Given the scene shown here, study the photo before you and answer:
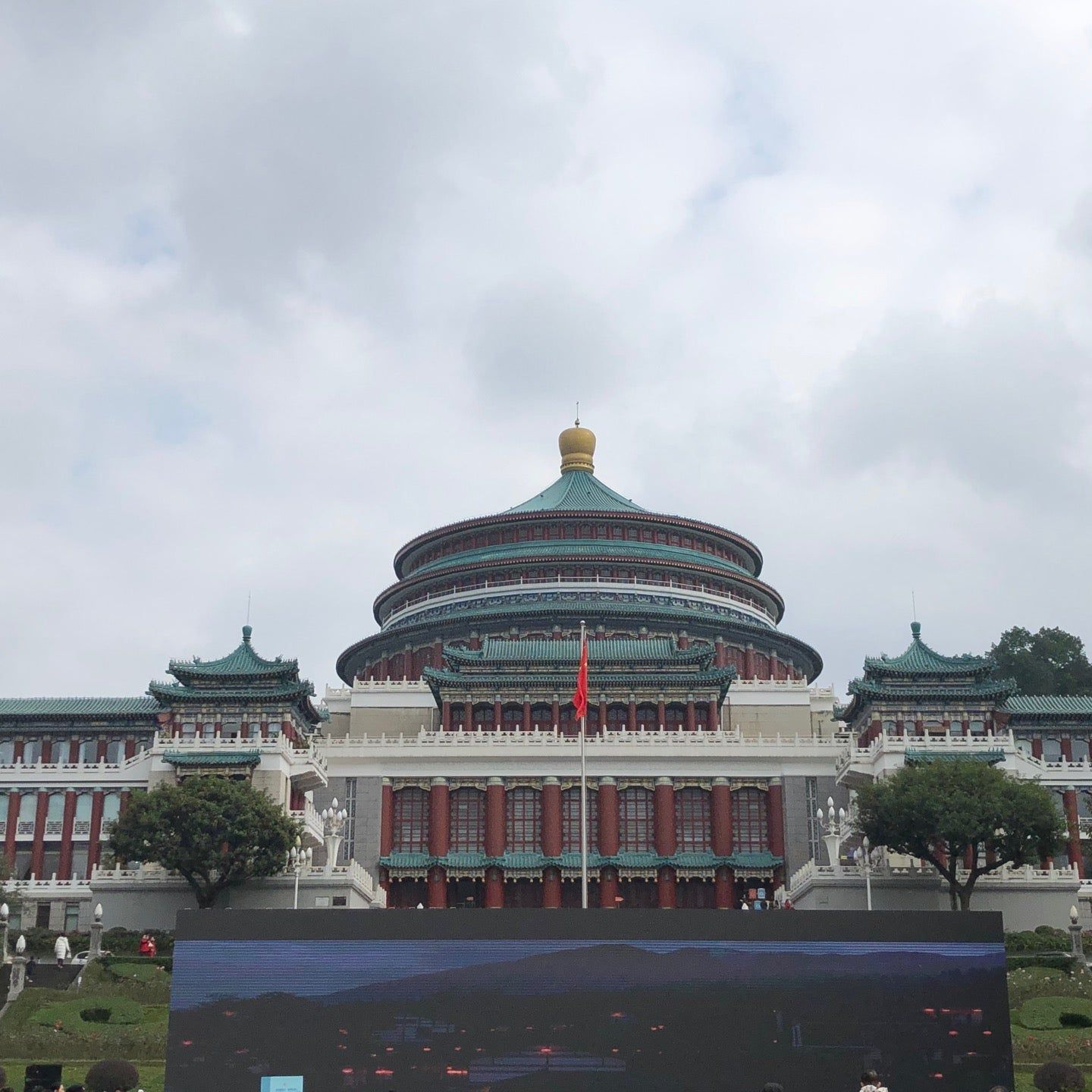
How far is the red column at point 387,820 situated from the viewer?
91.6 m

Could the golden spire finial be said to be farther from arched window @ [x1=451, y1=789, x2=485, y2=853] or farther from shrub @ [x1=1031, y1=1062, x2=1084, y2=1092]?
shrub @ [x1=1031, y1=1062, x2=1084, y2=1092]

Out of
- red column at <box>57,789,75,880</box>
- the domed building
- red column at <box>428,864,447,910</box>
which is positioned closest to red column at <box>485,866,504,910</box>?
the domed building

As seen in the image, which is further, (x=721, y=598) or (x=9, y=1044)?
(x=721, y=598)

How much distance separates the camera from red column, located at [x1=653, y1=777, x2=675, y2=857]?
90.9 m

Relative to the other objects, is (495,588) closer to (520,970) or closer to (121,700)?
(121,700)

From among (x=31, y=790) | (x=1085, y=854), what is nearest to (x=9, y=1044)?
(x=31, y=790)

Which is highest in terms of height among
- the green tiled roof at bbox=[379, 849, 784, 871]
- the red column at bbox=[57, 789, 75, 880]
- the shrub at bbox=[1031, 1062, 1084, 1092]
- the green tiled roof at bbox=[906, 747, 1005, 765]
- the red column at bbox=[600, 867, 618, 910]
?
the green tiled roof at bbox=[906, 747, 1005, 765]

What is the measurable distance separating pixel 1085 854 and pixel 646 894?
24.9 m

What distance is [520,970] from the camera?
44.1 meters

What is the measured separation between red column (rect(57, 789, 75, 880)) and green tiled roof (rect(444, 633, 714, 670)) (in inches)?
965

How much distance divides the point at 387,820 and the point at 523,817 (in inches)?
315

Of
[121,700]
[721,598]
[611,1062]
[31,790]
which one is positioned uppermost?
[721,598]

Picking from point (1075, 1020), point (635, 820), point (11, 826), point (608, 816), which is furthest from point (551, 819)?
point (1075, 1020)

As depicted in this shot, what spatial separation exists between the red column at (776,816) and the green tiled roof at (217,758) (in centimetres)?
2961
